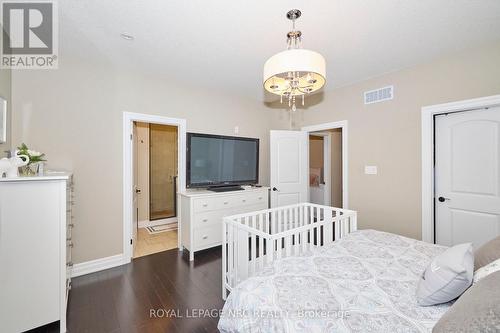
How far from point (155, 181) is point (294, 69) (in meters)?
4.25

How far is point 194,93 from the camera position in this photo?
341cm

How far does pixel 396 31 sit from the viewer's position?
198cm

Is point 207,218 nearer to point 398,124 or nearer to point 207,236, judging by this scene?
point 207,236

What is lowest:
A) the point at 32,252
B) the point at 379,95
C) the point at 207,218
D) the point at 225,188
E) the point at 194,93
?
the point at 207,218

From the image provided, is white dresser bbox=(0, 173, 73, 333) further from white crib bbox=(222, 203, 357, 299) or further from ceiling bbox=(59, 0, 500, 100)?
ceiling bbox=(59, 0, 500, 100)

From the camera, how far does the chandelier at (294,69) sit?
1372 mm

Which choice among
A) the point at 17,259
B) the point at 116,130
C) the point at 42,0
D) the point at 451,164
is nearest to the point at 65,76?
the point at 116,130

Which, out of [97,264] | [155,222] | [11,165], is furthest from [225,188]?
[11,165]

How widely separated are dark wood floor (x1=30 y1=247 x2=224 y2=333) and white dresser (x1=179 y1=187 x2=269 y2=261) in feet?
0.85

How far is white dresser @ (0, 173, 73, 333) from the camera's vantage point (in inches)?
59.1

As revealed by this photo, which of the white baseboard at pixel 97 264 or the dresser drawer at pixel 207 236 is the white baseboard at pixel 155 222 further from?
the dresser drawer at pixel 207 236

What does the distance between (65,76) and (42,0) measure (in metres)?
0.99

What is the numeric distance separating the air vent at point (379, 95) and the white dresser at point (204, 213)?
89.1 inches

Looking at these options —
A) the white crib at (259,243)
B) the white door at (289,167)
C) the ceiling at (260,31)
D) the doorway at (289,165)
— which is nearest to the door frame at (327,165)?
the doorway at (289,165)
